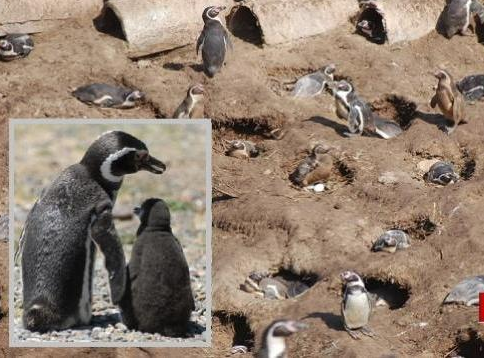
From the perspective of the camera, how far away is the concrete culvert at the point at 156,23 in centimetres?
1648

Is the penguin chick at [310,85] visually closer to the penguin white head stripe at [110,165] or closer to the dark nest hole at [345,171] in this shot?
the dark nest hole at [345,171]

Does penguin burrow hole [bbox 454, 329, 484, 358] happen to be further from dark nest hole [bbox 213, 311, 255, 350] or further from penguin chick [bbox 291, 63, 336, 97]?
penguin chick [bbox 291, 63, 336, 97]

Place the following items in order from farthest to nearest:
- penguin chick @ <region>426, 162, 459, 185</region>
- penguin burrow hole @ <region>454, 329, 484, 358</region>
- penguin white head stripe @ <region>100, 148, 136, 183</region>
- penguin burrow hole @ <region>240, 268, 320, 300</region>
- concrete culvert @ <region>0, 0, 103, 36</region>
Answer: concrete culvert @ <region>0, 0, 103, 36</region>
penguin chick @ <region>426, 162, 459, 185</region>
penguin burrow hole @ <region>240, 268, 320, 300</region>
penguin burrow hole @ <region>454, 329, 484, 358</region>
penguin white head stripe @ <region>100, 148, 136, 183</region>

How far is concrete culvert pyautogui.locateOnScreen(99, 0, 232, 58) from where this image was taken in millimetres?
16484

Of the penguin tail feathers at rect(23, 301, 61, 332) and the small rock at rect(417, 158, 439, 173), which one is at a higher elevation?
the penguin tail feathers at rect(23, 301, 61, 332)

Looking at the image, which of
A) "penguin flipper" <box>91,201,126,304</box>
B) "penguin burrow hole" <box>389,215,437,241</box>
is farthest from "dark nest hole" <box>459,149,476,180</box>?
"penguin flipper" <box>91,201,126,304</box>

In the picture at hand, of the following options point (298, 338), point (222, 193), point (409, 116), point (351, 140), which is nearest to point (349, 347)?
point (298, 338)

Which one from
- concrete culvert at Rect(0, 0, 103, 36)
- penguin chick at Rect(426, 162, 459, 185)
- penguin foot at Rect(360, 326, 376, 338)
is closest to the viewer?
penguin foot at Rect(360, 326, 376, 338)

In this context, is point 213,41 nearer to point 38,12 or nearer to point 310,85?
point 310,85

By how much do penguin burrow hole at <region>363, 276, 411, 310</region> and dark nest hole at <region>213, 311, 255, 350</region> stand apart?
1.08 metres

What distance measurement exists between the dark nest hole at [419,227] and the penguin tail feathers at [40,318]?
5054 mm

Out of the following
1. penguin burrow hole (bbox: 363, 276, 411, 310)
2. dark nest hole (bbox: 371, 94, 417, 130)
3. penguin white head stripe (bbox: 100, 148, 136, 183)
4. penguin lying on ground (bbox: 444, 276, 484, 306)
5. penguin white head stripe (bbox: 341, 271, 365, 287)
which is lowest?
dark nest hole (bbox: 371, 94, 417, 130)

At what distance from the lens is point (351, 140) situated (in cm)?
1523

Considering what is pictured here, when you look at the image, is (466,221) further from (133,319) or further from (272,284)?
(133,319)
